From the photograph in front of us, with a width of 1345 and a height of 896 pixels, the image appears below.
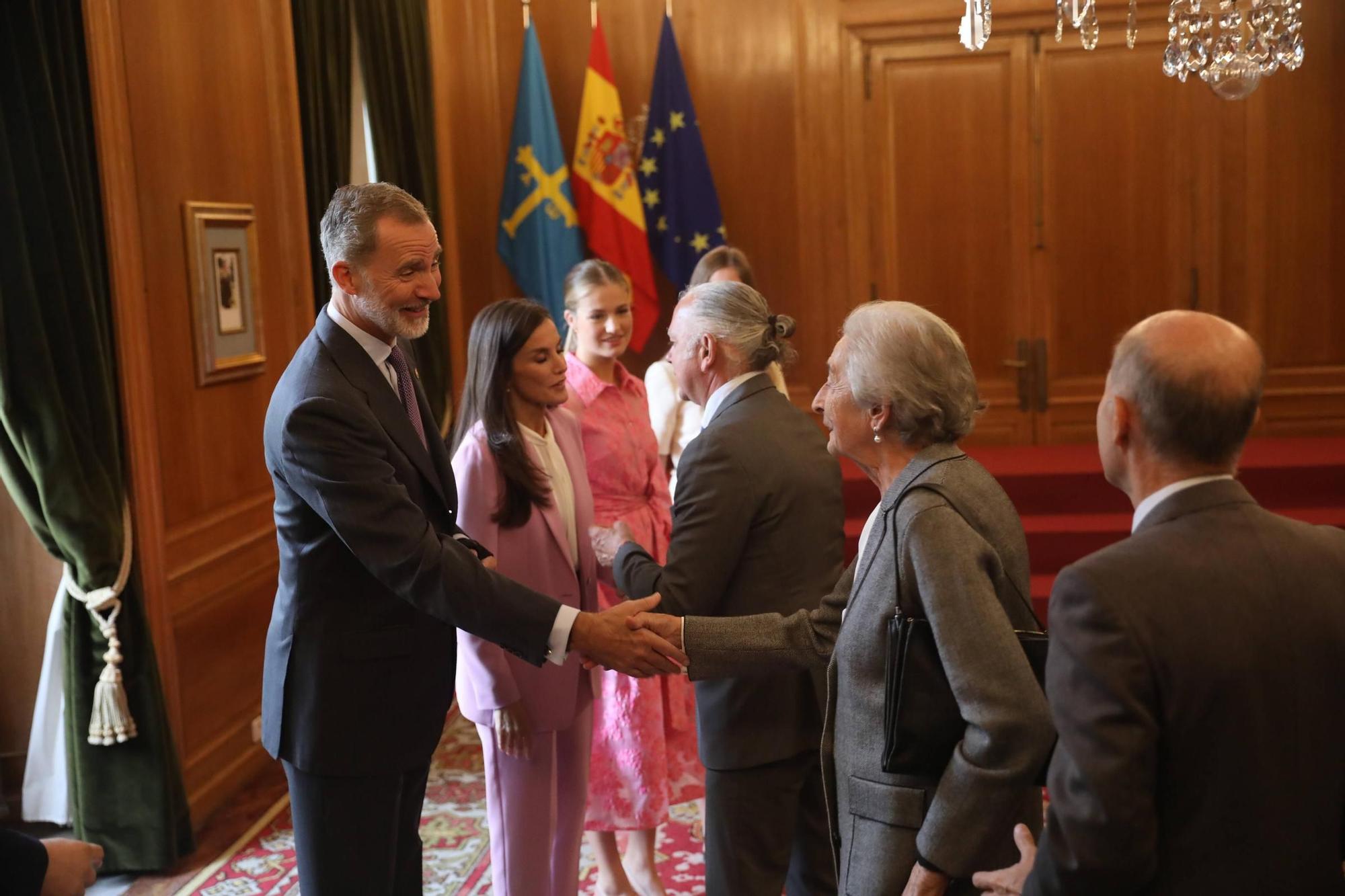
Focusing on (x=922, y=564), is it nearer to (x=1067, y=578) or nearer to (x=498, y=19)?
(x=1067, y=578)

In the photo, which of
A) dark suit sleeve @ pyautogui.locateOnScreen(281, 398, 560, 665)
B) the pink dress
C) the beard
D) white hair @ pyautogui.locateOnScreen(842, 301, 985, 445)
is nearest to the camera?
white hair @ pyautogui.locateOnScreen(842, 301, 985, 445)

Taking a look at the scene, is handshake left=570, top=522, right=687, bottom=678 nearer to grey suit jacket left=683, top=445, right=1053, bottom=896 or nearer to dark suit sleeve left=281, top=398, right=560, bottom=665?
dark suit sleeve left=281, top=398, right=560, bottom=665

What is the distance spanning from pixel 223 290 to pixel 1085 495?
4.16 m

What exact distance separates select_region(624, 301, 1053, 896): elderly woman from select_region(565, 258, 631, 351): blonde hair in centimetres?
169

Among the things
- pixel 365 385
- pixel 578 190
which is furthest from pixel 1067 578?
pixel 578 190

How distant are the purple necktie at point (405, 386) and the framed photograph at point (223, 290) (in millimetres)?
1958

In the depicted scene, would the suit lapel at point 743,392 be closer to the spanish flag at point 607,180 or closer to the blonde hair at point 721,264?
the blonde hair at point 721,264

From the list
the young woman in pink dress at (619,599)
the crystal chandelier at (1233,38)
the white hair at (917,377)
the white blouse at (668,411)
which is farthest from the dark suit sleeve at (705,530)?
the crystal chandelier at (1233,38)

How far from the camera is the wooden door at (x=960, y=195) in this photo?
22.2 feet

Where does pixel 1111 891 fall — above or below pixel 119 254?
below

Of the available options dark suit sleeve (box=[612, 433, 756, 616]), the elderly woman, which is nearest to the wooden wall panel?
dark suit sleeve (box=[612, 433, 756, 616])

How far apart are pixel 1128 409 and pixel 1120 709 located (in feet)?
1.16

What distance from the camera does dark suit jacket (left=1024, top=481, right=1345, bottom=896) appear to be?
1.35 metres

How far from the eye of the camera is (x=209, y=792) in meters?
4.18
